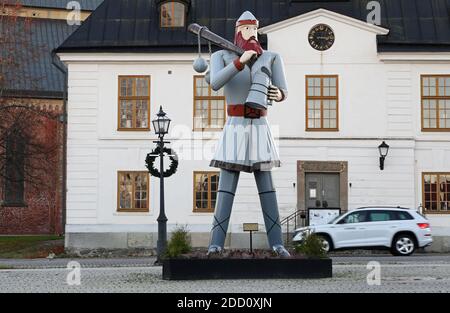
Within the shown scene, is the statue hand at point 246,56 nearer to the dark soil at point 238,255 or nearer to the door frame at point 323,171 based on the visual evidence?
the dark soil at point 238,255

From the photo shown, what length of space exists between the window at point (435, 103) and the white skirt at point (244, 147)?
16901 millimetres

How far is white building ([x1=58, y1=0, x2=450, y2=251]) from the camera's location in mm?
30594

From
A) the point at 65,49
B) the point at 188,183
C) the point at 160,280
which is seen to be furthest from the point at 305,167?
the point at 160,280

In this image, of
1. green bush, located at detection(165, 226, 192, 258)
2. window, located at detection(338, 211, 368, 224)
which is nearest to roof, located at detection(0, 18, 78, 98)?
window, located at detection(338, 211, 368, 224)

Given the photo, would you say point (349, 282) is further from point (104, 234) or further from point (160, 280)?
point (104, 234)

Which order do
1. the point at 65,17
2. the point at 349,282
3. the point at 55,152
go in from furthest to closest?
1. the point at 65,17
2. the point at 55,152
3. the point at 349,282

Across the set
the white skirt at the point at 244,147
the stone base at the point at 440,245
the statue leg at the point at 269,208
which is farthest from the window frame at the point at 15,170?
the statue leg at the point at 269,208

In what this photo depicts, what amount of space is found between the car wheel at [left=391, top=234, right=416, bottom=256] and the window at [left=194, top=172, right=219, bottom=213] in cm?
724

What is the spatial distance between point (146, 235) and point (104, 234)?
149 cm

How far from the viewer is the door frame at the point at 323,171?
30.6 meters

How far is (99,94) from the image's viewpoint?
31.1 meters

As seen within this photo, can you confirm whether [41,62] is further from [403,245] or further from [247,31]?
[247,31]

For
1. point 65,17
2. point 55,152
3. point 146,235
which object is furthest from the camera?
point 65,17

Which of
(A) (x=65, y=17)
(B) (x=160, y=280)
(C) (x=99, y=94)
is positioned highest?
(A) (x=65, y=17)
